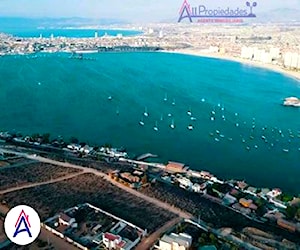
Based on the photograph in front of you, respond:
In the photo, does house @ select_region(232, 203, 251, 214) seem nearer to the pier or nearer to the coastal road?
the coastal road

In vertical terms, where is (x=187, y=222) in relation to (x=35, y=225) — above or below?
below

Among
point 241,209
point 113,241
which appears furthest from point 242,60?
point 113,241

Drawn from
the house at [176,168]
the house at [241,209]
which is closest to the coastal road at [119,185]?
the house at [241,209]

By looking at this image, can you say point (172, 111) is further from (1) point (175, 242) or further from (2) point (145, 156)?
(1) point (175, 242)

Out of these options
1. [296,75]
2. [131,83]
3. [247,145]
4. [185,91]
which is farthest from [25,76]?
[296,75]

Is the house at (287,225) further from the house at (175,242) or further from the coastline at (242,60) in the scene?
the coastline at (242,60)

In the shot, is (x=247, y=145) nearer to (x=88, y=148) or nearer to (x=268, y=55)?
(x=88, y=148)

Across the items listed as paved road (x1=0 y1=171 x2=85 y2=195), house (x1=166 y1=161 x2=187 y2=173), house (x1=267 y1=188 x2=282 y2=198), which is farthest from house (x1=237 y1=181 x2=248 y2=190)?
paved road (x1=0 y1=171 x2=85 y2=195)
